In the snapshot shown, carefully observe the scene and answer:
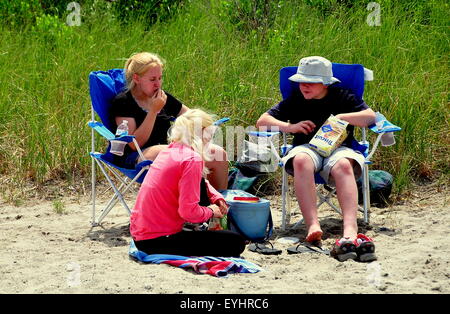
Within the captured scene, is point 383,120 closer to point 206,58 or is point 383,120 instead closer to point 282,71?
point 282,71

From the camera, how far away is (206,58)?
6.51 metres

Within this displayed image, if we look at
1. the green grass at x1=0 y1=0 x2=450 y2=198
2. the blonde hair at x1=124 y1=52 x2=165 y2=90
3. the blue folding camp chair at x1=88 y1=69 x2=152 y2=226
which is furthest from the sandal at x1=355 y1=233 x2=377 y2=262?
the blonde hair at x1=124 y1=52 x2=165 y2=90

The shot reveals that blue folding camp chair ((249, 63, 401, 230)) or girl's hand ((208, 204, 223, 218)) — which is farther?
blue folding camp chair ((249, 63, 401, 230))

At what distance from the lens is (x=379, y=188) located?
16.6 feet

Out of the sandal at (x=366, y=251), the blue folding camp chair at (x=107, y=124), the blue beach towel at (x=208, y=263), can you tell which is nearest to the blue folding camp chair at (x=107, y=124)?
the blue folding camp chair at (x=107, y=124)

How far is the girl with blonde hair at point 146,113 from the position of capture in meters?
4.52

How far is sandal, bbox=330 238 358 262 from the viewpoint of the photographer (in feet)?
12.7

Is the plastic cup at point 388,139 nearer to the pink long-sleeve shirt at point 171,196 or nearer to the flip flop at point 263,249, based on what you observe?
the flip flop at point 263,249

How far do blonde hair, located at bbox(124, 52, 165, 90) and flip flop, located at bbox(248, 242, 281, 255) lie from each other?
4.12 ft

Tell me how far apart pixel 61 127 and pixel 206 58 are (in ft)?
4.62

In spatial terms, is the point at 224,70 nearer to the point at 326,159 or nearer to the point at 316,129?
the point at 316,129

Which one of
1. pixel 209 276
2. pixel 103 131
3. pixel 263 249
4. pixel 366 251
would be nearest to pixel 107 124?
pixel 103 131

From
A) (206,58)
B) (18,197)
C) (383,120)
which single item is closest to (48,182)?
(18,197)

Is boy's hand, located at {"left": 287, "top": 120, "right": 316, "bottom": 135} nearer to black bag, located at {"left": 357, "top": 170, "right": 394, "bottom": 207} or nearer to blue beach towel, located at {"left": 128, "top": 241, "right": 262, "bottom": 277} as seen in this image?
black bag, located at {"left": 357, "top": 170, "right": 394, "bottom": 207}
